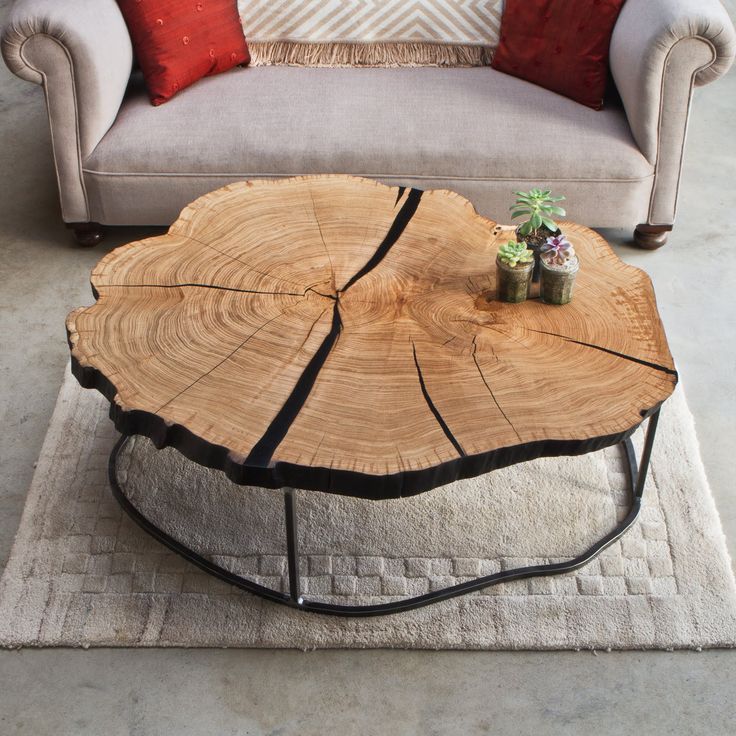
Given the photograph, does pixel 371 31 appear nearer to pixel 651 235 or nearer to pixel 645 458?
pixel 651 235

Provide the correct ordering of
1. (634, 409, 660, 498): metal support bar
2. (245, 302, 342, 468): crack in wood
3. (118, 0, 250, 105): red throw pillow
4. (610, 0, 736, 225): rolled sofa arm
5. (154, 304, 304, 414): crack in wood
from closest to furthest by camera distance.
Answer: (245, 302, 342, 468): crack in wood, (154, 304, 304, 414): crack in wood, (634, 409, 660, 498): metal support bar, (610, 0, 736, 225): rolled sofa arm, (118, 0, 250, 105): red throw pillow

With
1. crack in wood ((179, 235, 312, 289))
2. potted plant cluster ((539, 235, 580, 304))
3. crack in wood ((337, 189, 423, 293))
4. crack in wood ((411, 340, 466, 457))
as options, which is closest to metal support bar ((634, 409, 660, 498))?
potted plant cluster ((539, 235, 580, 304))

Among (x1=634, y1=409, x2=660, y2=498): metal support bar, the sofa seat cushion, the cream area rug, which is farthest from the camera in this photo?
the sofa seat cushion

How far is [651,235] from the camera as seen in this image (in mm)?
2824

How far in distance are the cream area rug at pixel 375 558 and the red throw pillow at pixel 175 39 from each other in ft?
3.71

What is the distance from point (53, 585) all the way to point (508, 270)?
3.62 ft

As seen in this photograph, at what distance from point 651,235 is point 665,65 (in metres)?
0.52

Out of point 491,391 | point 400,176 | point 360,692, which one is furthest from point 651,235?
point 360,692

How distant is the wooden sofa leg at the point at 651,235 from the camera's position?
9.21 feet

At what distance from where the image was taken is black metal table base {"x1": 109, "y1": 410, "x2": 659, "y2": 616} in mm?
1817

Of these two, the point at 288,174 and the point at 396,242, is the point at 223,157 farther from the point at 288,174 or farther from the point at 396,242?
the point at 396,242

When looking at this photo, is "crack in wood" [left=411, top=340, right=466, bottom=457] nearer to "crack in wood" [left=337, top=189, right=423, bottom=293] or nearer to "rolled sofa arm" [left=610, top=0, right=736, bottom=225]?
"crack in wood" [left=337, top=189, right=423, bottom=293]

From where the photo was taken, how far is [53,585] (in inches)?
74.2

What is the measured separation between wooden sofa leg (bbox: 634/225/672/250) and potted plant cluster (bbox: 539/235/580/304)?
41.5 inches
